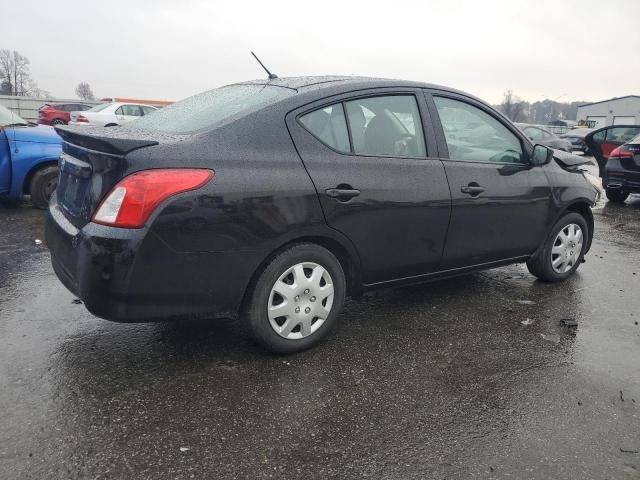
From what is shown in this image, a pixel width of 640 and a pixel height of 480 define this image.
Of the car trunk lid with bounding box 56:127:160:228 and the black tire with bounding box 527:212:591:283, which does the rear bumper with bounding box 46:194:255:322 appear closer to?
the car trunk lid with bounding box 56:127:160:228

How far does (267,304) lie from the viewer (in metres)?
2.82

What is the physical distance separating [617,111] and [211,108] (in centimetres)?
6317

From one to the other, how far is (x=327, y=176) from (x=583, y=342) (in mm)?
2101

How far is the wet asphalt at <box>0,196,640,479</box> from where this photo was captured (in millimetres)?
2127

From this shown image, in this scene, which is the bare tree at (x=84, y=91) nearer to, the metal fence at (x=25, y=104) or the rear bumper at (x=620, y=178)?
the metal fence at (x=25, y=104)

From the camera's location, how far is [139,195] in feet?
7.81

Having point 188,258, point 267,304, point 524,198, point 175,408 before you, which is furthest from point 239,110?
point 524,198

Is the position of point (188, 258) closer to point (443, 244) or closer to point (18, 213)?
point (443, 244)

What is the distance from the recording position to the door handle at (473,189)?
3549mm

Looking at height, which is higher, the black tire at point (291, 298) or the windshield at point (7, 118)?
the windshield at point (7, 118)

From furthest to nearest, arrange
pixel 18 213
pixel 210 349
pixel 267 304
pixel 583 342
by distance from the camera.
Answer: pixel 18 213 < pixel 583 342 < pixel 210 349 < pixel 267 304

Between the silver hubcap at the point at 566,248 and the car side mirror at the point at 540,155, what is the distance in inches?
28.6

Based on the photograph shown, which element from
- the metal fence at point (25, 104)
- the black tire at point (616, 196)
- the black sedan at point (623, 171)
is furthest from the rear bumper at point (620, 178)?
the metal fence at point (25, 104)

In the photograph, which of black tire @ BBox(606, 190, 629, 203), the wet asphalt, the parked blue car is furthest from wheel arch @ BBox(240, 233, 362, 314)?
black tire @ BBox(606, 190, 629, 203)
